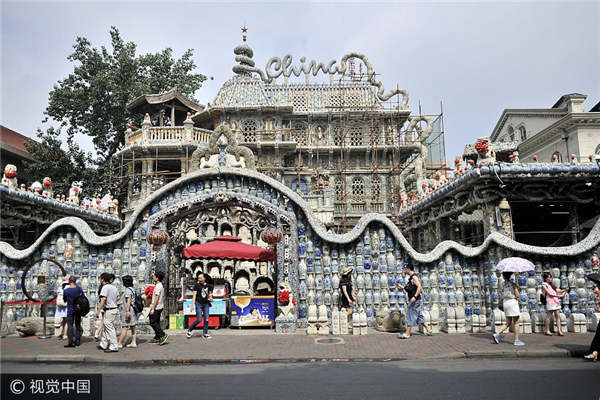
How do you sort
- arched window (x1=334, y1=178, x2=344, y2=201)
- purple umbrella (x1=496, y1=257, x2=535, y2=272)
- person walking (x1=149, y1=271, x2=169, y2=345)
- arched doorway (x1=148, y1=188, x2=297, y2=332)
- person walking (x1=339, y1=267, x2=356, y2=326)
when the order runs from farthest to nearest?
arched window (x1=334, y1=178, x2=344, y2=201), arched doorway (x1=148, y1=188, x2=297, y2=332), person walking (x1=339, y1=267, x2=356, y2=326), person walking (x1=149, y1=271, x2=169, y2=345), purple umbrella (x1=496, y1=257, x2=535, y2=272)

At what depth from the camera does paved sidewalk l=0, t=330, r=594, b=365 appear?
830 centimetres

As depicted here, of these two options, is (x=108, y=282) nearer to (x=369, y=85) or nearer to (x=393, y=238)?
(x=393, y=238)

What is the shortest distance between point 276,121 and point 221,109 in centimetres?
372

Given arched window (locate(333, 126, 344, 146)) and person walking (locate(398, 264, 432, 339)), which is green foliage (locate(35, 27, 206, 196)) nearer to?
arched window (locate(333, 126, 344, 146))

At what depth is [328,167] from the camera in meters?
29.8

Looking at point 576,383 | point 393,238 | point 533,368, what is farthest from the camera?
point 393,238

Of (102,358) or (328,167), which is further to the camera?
(328,167)

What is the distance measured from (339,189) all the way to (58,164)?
17913 mm

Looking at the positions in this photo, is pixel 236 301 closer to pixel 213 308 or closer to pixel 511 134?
pixel 213 308

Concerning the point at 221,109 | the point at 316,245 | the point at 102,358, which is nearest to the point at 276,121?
the point at 221,109

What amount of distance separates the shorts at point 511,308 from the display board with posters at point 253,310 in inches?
250

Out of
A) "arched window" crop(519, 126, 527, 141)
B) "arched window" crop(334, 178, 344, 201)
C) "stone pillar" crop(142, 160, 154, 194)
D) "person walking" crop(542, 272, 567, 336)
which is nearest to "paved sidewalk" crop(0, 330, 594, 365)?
"person walking" crop(542, 272, 567, 336)

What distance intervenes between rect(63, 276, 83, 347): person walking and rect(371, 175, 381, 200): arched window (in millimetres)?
21625

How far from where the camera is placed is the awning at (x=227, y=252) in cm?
1294
